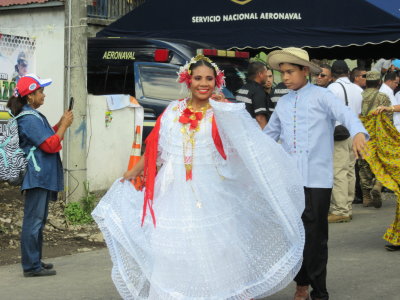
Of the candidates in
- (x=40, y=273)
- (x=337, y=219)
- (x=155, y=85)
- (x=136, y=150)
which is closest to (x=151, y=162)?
(x=40, y=273)

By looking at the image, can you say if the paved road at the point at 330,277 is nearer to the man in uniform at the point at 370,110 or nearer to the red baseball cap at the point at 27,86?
the red baseball cap at the point at 27,86

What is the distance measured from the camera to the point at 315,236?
6340 mm

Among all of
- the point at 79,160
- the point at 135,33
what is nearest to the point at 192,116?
the point at 79,160

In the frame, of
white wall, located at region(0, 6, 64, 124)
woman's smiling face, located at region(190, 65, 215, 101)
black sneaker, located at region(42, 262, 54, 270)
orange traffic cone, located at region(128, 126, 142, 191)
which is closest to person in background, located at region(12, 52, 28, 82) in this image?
white wall, located at region(0, 6, 64, 124)

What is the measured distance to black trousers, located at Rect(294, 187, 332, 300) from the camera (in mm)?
6332

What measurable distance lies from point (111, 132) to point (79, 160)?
113 centimetres

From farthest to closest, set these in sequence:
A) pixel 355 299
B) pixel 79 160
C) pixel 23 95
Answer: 1. pixel 79 160
2. pixel 23 95
3. pixel 355 299

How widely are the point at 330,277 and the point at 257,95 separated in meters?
4.02

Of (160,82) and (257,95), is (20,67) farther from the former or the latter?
(160,82)

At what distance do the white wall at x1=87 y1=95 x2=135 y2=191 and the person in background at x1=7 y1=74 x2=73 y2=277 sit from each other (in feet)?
10.1

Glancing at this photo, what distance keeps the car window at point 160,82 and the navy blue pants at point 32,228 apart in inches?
210

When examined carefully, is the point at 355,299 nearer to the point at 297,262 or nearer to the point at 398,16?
the point at 297,262

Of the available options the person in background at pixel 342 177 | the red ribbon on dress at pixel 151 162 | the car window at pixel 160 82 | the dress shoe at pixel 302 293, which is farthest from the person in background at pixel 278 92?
the red ribbon on dress at pixel 151 162

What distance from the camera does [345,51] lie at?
14961 mm
